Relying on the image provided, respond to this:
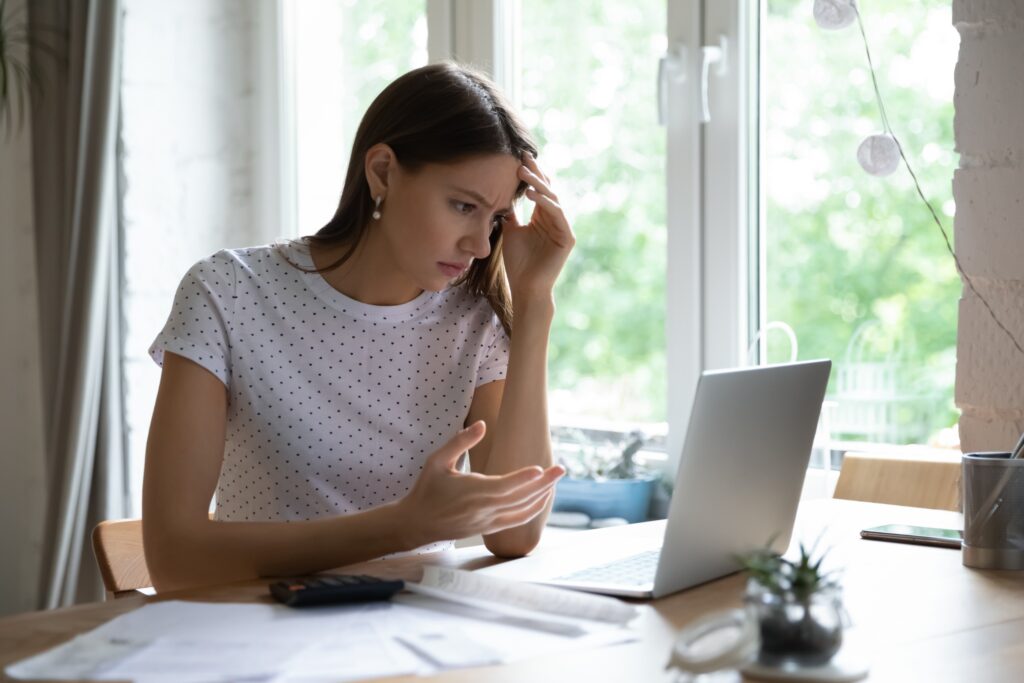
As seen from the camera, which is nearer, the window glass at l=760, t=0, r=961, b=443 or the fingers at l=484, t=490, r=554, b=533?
the fingers at l=484, t=490, r=554, b=533

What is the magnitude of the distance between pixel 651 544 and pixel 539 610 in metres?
0.33

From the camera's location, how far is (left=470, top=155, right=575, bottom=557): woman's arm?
5.10ft

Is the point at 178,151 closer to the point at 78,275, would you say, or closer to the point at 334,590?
the point at 78,275

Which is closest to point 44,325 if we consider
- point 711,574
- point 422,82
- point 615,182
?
point 615,182

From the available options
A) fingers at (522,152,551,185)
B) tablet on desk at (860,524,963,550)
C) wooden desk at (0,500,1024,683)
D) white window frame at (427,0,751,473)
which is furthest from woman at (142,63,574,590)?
white window frame at (427,0,751,473)

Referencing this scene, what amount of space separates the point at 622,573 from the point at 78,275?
1.99 metres

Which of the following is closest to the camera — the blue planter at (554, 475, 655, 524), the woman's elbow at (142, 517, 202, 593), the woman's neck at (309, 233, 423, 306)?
the woman's elbow at (142, 517, 202, 593)

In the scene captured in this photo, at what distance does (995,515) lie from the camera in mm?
1237

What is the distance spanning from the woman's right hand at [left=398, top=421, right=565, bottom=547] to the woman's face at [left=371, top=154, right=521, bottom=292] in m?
0.40

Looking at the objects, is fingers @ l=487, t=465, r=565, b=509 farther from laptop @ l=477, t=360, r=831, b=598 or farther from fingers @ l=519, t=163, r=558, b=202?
fingers @ l=519, t=163, r=558, b=202

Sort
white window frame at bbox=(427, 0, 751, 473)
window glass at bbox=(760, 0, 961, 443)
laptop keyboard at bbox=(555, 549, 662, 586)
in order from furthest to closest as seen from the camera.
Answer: white window frame at bbox=(427, 0, 751, 473) → window glass at bbox=(760, 0, 961, 443) → laptop keyboard at bbox=(555, 549, 662, 586)

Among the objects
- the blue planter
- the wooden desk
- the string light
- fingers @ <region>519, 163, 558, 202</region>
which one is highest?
the string light

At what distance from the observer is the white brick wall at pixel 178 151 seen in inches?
113

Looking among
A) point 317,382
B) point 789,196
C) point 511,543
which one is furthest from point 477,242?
point 789,196
